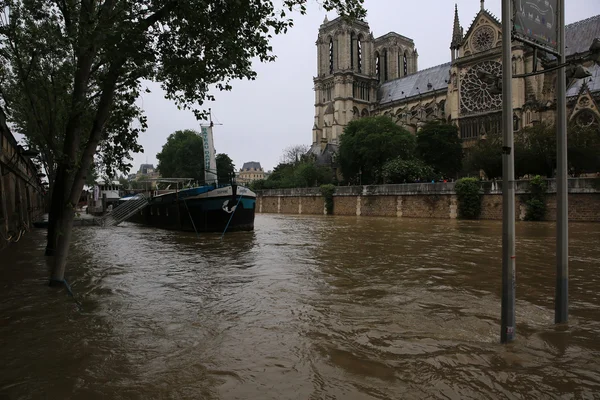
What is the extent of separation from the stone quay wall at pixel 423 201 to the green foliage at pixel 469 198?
1.40ft

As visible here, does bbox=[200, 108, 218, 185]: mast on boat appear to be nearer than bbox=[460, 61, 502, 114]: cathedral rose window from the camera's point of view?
Yes

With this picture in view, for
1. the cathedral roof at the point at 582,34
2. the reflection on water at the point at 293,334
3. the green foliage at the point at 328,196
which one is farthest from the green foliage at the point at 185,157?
the reflection on water at the point at 293,334

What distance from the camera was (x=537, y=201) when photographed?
89.6 ft

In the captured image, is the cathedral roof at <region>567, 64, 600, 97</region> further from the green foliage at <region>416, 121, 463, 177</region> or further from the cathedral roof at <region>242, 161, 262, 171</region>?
the cathedral roof at <region>242, 161, 262, 171</region>

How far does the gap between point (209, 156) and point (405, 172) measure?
25131 mm

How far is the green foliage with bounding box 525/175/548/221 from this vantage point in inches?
1072

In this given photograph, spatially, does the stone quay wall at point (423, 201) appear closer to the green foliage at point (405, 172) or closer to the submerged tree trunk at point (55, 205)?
the green foliage at point (405, 172)

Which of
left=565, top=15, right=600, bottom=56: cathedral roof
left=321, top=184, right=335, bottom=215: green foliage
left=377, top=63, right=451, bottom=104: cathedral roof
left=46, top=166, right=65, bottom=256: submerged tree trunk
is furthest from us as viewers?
left=377, top=63, right=451, bottom=104: cathedral roof

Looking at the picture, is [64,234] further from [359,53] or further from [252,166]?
[252,166]

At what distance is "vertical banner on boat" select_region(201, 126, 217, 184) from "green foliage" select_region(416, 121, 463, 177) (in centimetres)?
3500

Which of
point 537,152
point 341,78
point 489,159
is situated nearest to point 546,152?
point 537,152

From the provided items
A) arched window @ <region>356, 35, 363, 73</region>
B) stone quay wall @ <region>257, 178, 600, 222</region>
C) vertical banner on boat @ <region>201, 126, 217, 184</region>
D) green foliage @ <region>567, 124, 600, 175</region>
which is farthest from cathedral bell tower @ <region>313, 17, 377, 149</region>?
vertical banner on boat @ <region>201, 126, 217, 184</region>

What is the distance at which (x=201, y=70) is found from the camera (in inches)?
295

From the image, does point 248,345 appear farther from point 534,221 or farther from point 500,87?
point 534,221
